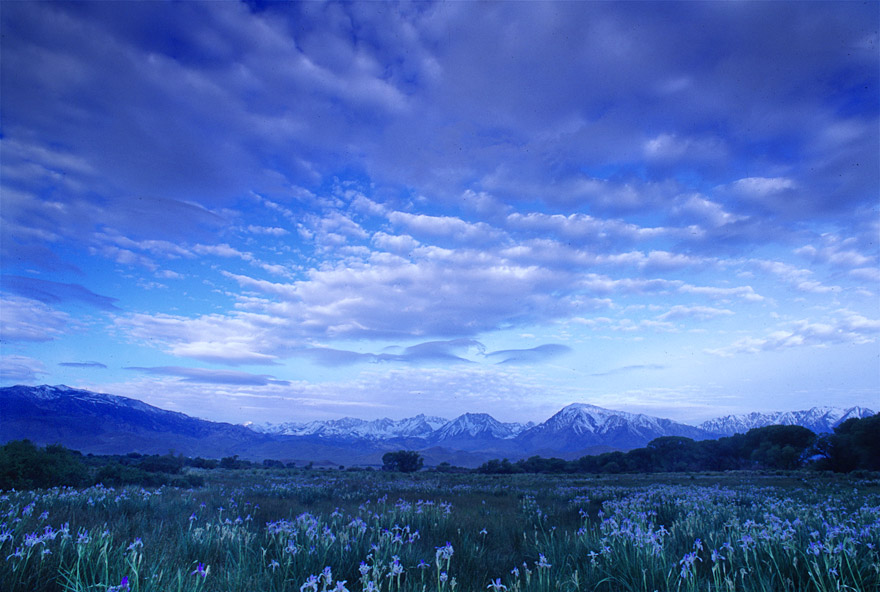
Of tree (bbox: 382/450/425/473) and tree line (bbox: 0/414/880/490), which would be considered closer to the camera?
tree line (bbox: 0/414/880/490)

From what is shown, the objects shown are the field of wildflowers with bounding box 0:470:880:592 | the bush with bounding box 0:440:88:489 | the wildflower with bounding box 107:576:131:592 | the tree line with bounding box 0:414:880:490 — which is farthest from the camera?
the tree line with bounding box 0:414:880:490

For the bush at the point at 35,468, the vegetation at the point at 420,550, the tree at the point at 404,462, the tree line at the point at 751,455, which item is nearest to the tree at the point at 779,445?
the tree line at the point at 751,455

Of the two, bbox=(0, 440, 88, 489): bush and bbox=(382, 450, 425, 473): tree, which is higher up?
bbox=(0, 440, 88, 489): bush

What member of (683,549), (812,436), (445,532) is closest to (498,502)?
(445,532)

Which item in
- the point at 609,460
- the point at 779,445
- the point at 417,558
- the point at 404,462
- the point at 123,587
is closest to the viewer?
the point at 123,587

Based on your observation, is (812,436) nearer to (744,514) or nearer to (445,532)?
(744,514)

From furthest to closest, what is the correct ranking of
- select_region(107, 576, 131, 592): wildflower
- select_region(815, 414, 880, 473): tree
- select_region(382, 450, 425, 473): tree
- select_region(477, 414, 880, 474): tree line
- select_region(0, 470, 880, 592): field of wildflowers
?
select_region(382, 450, 425, 473): tree < select_region(477, 414, 880, 474): tree line < select_region(815, 414, 880, 473): tree < select_region(0, 470, 880, 592): field of wildflowers < select_region(107, 576, 131, 592): wildflower

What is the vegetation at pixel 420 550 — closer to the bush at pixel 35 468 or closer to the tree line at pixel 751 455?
the bush at pixel 35 468

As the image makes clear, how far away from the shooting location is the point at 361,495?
55.0 ft

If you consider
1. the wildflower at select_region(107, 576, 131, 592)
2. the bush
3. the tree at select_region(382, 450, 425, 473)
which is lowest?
the tree at select_region(382, 450, 425, 473)

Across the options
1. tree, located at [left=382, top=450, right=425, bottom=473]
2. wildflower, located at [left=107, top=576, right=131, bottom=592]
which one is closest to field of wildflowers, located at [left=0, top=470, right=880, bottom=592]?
wildflower, located at [left=107, top=576, right=131, bottom=592]

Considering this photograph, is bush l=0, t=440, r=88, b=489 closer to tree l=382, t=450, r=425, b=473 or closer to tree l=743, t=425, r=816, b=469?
tree l=382, t=450, r=425, b=473

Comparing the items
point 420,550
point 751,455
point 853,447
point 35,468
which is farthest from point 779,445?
point 35,468

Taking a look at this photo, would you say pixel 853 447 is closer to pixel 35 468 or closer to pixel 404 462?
pixel 404 462
